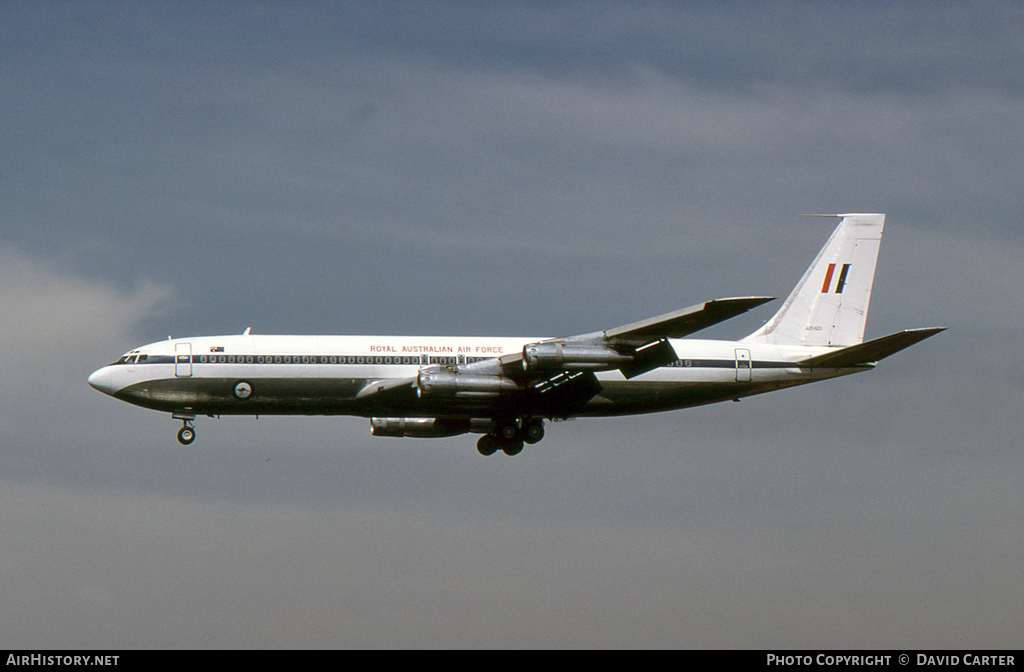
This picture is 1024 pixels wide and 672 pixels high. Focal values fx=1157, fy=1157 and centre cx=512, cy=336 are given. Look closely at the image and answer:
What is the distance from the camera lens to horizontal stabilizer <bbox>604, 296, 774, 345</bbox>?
4547 cm

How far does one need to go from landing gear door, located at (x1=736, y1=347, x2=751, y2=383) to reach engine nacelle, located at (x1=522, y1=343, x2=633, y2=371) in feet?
27.7

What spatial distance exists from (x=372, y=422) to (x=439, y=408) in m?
9.77

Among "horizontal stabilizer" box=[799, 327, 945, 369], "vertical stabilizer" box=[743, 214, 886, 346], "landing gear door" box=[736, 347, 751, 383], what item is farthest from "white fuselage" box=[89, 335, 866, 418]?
"vertical stabilizer" box=[743, 214, 886, 346]

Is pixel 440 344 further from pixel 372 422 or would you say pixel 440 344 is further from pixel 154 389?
pixel 154 389

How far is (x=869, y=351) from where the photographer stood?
54062mm

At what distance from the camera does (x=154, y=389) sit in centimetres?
5391

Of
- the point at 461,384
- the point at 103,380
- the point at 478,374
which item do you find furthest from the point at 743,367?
the point at 103,380

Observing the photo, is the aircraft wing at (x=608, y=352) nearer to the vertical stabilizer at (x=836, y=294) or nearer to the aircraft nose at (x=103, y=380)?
the vertical stabilizer at (x=836, y=294)

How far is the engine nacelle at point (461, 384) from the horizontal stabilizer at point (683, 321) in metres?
5.52

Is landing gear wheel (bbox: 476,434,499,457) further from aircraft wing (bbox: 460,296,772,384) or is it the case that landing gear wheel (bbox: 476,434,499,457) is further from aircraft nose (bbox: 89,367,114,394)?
aircraft nose (bbox: 89,367,114,394)

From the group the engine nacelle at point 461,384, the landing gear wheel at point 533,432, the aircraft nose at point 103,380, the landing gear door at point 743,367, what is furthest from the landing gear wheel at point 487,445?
the aircraft nose at point 103,380

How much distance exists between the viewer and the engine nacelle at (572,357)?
5072 cm

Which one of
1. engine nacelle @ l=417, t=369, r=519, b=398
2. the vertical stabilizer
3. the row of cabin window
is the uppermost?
the vertical stabilizer
